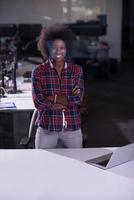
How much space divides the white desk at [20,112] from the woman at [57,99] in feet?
2.94

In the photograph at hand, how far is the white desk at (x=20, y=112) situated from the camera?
4289 millimetres

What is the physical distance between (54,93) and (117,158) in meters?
0.83

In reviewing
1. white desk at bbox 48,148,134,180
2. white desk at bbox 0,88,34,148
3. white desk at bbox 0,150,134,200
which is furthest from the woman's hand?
white desk at bbox 0,88,34,148

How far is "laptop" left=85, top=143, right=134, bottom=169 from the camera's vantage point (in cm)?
267

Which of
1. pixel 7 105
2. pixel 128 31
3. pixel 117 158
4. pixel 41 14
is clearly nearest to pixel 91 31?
pixel 128 31

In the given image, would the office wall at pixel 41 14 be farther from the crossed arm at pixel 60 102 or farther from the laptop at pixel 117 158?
the laptop at pixel 117 158

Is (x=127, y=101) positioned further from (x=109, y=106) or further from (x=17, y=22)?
(x=17, y=22)

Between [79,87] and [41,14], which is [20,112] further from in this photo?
[41,14]

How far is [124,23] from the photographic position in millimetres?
9078

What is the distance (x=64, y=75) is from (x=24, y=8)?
6032 mm

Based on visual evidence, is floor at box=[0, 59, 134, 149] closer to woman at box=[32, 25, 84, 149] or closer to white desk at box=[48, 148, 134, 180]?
woman at box=[32, 25, 84, 149]

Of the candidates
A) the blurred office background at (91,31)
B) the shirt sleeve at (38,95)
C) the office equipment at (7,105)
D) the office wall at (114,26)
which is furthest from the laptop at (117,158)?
the office wall at (114,26)

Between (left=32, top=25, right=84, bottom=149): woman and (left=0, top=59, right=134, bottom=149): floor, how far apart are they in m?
1.03

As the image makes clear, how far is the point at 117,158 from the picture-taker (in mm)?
2727
